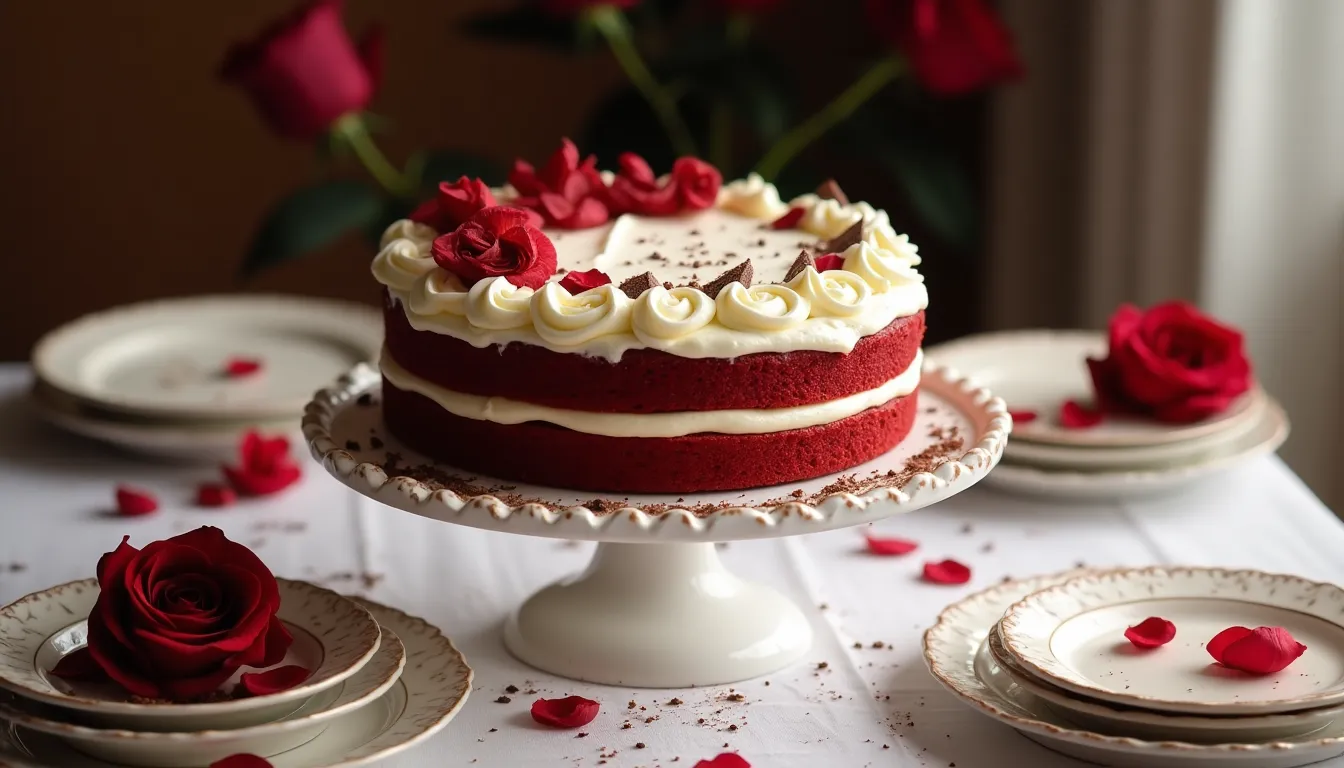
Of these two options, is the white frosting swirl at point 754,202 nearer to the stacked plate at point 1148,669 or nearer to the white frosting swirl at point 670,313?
the white frosting swirl at point 670,313

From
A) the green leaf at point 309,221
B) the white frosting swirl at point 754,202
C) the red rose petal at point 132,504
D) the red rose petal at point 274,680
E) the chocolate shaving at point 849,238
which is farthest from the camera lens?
the green leaf at point 309,221

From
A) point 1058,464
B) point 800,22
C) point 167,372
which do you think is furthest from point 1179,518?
point 800,22

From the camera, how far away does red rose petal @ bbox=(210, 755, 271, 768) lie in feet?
4.72

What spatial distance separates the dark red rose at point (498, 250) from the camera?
1737 mm

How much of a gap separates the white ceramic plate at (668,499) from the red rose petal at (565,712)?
0.21 m

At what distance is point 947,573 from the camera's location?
81.0 inches

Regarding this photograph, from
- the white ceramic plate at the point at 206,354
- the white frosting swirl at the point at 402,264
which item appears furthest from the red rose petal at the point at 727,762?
the white ceramic plate at the point at 206,354

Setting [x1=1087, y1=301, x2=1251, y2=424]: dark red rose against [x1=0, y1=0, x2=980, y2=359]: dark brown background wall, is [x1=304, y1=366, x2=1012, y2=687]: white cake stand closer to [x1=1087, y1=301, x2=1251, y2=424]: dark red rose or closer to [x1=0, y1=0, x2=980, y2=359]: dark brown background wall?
[x1=1087, y1=301, x2=1251, y2=424]: dark red rose

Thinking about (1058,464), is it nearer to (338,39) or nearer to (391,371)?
(391,371)

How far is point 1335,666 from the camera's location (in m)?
1.63

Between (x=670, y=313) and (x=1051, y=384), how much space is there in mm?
1142

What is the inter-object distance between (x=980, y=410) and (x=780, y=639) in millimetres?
403

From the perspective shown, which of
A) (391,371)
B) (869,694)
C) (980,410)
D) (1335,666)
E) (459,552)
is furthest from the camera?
(459,552)

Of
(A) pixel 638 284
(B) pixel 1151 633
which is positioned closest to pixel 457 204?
(A) pixel 638 284
